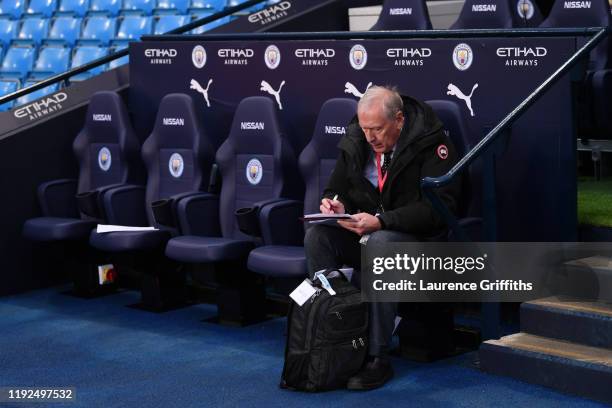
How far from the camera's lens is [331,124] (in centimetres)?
535

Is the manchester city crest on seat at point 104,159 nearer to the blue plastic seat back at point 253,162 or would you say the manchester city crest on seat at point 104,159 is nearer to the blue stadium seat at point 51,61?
the blue plastic seat back at point 253,162

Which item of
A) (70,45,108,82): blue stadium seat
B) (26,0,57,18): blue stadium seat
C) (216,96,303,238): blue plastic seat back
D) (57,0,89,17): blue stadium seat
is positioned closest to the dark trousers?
(216,96,303,238): blue plastic seat back

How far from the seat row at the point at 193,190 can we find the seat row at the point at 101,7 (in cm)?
235

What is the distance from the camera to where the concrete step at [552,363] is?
4.14 meters

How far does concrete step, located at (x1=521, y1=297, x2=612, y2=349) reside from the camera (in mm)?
4383

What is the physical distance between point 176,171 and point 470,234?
187 centimetres

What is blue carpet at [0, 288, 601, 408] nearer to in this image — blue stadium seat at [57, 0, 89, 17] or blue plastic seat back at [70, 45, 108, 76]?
blue plastic seat back at [70, 45, 108, 76]

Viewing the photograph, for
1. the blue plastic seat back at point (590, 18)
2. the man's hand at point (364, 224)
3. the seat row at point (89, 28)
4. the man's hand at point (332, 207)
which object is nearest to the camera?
the man's hand at point (364, 224)

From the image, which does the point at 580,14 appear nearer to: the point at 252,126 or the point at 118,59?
the point at 252,126

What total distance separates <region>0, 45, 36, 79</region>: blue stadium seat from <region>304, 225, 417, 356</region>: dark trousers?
533 centimetres

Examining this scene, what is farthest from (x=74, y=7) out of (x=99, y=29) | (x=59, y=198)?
(x=59, y=198)

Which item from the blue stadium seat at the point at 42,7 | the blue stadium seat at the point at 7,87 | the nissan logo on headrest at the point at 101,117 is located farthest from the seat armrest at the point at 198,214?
the blue stadium seat at the point at 42,7

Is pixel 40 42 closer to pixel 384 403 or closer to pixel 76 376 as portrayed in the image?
pixel 76 376

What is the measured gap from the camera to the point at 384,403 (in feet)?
13.9
